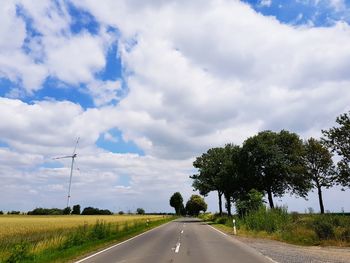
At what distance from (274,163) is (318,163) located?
8323 mm

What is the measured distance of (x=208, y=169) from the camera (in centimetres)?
6844

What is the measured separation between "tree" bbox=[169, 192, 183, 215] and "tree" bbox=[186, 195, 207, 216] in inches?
198

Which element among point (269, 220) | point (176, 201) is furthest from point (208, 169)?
point (176, 201)

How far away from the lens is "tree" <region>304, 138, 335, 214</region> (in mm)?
51906

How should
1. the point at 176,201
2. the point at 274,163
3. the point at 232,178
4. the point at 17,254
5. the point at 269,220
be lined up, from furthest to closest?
the point at 176,201, the point at 232,178, the point at 274,163, the point at 269,220, the point at 17,254

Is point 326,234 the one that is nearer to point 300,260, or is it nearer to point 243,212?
point 300,260

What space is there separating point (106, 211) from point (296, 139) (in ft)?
363

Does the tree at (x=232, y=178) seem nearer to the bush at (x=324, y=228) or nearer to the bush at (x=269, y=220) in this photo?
the bush at (x=269, y=220)

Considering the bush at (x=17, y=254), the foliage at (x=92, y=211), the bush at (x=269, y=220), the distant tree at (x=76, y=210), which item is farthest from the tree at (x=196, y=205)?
the bush at (x=17, y=254)

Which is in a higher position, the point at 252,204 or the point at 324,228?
the point at 252,204

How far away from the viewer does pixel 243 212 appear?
1750 inches

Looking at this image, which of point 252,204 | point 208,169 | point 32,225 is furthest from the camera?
point 208,169

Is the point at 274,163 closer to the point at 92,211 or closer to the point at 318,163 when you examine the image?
the point at 318,163

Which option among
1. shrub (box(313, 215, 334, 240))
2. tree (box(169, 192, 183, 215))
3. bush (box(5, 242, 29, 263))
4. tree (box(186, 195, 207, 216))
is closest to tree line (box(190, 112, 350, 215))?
shrub (box(313, 215, 334, 240))
